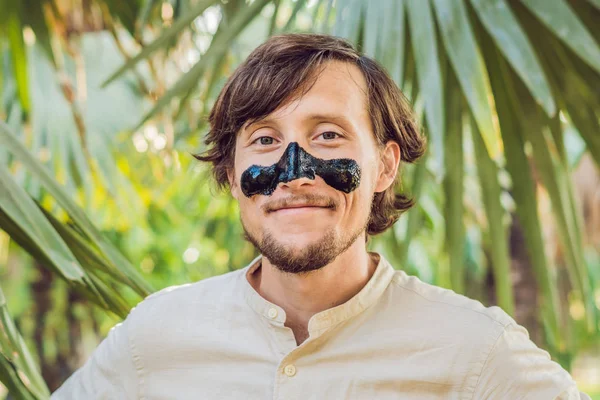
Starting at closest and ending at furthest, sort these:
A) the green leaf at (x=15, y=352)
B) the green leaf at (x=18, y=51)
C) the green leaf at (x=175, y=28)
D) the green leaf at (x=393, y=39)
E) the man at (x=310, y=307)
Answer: the green leaf at (x=15, y=352) < the man at (x=310, y=307) < the green leaf at (x=393, y=39) < the green leaf at (x=175, y=28) < the green leaf at (x=18, y=51)

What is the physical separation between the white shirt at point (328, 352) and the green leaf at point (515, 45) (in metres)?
0.43

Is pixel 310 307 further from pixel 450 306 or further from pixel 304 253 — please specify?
pixel 450 306

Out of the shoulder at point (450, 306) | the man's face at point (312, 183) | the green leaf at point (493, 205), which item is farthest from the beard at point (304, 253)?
the green leaf at point (493, 205)

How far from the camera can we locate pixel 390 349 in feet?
3.96

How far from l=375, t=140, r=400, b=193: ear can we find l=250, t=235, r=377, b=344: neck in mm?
155

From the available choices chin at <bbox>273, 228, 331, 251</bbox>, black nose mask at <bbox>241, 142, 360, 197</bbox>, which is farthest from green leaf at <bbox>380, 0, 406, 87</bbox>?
chin at <bbox>273, 228, 331, 251</bbox>

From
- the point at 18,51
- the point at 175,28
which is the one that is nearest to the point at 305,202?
the point at 175,28

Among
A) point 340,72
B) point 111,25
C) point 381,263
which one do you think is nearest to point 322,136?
point 340,72

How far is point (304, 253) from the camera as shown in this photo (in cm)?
121

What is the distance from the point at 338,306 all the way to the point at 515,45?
63 centimetres

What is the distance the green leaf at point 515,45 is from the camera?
56.8 inches

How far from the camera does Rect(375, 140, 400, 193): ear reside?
56.2 inches

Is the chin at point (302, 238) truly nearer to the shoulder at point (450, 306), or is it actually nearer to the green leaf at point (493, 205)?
the shoulder at point (450, 306)

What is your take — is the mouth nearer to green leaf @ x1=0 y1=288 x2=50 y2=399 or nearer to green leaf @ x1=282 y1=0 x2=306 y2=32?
green leaf @ x1=0 y1=288 x2=50 y2=399
